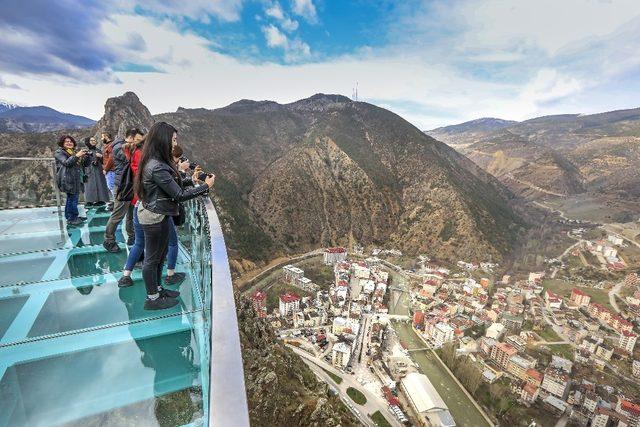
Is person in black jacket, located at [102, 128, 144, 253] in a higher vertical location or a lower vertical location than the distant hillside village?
higher

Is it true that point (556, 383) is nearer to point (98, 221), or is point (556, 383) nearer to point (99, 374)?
point (98, 221)

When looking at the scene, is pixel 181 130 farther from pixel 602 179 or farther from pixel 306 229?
pixel 602 179

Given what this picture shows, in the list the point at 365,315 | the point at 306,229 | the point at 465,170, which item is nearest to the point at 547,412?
the point at 365,315

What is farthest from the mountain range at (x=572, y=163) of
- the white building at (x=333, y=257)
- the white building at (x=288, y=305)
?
the white building at (x=288, y=305)

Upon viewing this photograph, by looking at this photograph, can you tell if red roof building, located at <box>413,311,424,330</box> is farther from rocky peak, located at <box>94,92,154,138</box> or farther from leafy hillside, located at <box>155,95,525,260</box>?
rocky peak, located at <box>94,92,154,138</box>

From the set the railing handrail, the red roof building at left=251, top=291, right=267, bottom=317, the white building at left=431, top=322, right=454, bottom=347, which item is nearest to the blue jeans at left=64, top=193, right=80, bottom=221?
the railing handrail

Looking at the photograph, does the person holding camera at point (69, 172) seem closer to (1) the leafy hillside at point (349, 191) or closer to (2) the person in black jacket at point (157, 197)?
(2) the person in black jacket at point (157, 197)
